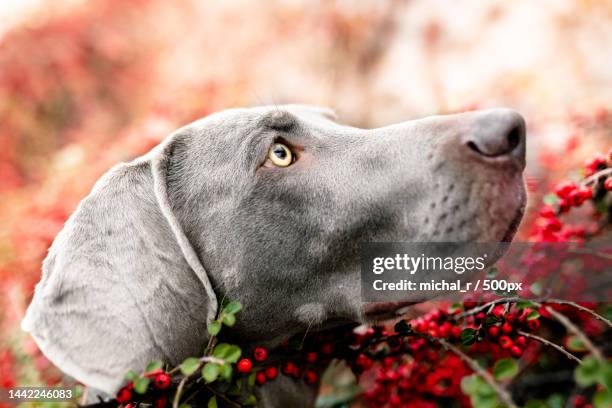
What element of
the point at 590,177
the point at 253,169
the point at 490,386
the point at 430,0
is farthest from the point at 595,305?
the point at 430,0

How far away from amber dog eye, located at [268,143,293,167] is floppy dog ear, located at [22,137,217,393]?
0.39 meters

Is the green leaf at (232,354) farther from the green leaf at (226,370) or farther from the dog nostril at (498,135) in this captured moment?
the dog nostril at (498,135)

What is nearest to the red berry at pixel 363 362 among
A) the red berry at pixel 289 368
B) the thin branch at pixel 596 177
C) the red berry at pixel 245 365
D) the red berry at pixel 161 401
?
the red berry at pixel 289 368

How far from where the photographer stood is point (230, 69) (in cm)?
623

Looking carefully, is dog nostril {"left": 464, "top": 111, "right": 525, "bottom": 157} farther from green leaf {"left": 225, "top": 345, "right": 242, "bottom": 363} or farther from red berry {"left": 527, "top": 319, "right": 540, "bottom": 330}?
green leaf {"left": 225, "top": 345, "right": 242, "bottom": 363}

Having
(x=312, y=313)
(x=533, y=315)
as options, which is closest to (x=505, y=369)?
(x=533, y=315)

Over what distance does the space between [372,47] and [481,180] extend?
22.2ft

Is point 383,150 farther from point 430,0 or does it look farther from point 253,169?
point 430,0

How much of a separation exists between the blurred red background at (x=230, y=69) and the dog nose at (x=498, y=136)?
222 centimetres

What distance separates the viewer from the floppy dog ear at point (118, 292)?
1516 millimetres

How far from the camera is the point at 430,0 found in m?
7.39

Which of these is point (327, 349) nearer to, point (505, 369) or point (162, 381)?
point (162, 381)

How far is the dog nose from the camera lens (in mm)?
1465

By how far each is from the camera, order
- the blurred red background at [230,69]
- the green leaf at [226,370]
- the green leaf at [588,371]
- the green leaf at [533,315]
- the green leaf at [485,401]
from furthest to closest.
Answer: the blurred red background at [230,69]
the green leaf at [533,315]
the green leaf at [226,370]
the green leaf at [485,401]
the green leaf at [588,371]
